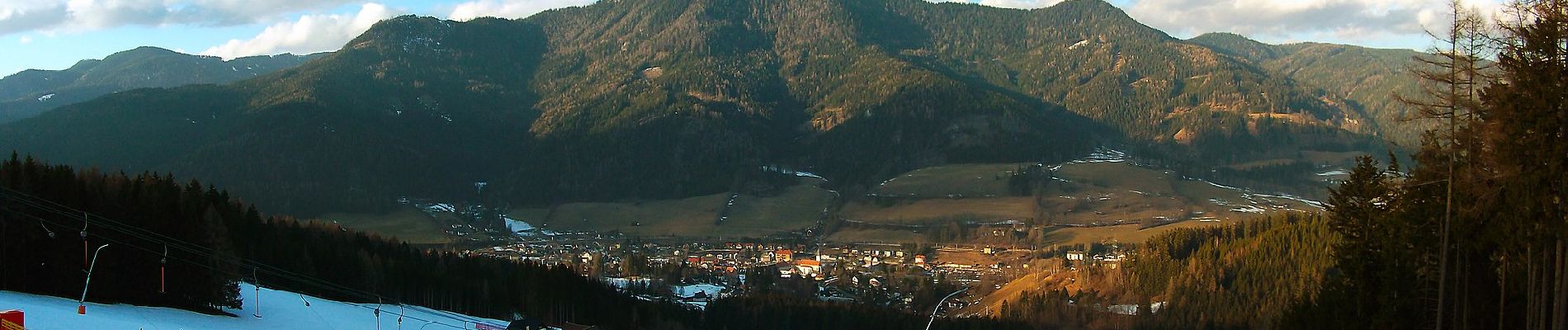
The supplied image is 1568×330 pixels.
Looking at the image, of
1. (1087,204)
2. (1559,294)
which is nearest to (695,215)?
(1087,204)

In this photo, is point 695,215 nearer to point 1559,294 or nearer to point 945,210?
point 945,210

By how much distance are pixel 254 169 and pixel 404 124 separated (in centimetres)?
3592

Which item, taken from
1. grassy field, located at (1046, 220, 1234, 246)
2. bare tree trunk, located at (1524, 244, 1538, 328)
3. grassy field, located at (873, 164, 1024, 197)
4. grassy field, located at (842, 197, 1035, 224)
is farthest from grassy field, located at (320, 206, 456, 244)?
bare tree trunk, located at (1524, 244, 1538, 328)

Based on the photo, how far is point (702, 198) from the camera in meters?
167

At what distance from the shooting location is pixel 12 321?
94.4 feet

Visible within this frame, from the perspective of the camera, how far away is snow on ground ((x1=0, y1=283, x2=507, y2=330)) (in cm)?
3812

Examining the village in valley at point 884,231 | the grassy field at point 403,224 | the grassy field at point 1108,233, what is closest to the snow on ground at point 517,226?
the village in valley at point 884,231

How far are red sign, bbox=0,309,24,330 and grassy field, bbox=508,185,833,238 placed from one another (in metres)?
111

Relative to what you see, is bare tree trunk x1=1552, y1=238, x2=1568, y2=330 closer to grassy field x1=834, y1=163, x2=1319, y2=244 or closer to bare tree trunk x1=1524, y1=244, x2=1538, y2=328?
bare tree trunk x1=1524, y1=244, x2=1538, y2=328

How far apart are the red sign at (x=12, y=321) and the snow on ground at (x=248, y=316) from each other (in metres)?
5.09

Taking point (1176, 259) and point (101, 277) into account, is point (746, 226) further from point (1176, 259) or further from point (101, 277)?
point (101, 277)

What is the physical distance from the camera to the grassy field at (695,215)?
145 m

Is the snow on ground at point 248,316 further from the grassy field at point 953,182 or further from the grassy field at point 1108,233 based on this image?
the grassy field at point 953,182

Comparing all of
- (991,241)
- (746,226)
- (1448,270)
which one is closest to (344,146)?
(746,226)
